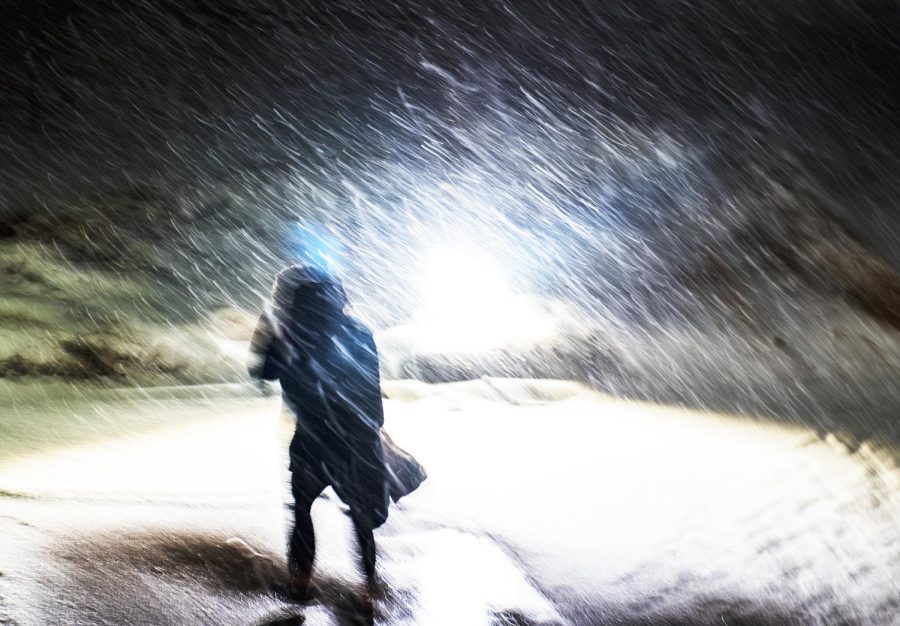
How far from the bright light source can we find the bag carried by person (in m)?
4.07

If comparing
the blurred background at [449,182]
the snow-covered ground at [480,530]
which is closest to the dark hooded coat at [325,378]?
the snow-covered ground at [480,530]

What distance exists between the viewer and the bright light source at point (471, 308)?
6.59 meters

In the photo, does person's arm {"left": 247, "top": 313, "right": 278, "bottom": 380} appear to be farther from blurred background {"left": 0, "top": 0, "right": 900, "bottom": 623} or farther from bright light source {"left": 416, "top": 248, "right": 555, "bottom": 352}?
bright light source {"left": 416, "top": 248, "right": 555, "bottom": 352}

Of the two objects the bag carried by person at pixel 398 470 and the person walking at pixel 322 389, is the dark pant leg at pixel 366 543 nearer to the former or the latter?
the person walking at pixel 322 389

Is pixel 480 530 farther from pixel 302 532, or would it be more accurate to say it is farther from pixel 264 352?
pixel 264 352

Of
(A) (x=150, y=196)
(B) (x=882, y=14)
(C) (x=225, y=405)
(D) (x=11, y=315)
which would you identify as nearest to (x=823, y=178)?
(B) (x=882, y=14)

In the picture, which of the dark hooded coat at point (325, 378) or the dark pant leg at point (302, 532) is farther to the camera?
the dark pant leg at point (302, 532)

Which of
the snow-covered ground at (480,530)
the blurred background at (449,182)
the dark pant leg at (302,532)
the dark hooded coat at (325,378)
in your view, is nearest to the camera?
the dark hooded coat at (325,378)

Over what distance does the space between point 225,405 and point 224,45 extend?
10.6ft

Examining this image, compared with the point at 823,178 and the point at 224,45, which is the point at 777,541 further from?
the point at 224,45

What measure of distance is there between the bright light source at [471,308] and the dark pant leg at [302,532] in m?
4.19

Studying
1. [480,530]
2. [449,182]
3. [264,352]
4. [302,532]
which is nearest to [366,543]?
[302,532]

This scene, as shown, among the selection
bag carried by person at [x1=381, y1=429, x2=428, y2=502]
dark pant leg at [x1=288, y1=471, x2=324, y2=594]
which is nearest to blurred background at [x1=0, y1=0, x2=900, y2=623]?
dark pant leg at [x1=288, y1=471, x2=324, y2=594]

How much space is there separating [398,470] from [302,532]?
1.33 ft
